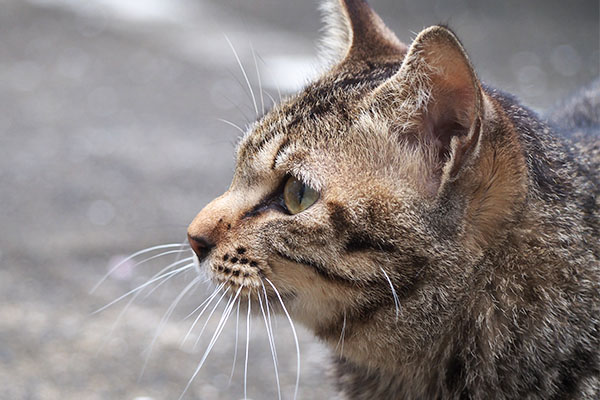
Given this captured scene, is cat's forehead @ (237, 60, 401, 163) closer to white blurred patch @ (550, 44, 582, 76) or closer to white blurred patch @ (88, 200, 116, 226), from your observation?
white blurred patch @ (88, 200, 116, 226)

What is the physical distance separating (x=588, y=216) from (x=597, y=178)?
0.20 meters

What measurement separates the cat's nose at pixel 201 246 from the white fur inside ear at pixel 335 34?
0.81 metres

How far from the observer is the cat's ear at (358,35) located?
218 cm

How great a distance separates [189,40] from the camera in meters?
6.61

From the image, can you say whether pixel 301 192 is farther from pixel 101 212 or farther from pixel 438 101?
pixel 101 212

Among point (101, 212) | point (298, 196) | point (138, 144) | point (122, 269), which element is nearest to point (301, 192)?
point (298, 196)

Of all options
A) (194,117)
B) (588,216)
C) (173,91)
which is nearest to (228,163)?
(194,117)

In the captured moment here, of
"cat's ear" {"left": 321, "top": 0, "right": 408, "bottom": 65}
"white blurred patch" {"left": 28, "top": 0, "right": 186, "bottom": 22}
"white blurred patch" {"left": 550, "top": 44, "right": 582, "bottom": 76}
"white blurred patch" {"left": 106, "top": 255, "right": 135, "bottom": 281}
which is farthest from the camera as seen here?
"white blurred patch" {"left": 28, "top": 0, "right": 186, "bottom": 22}

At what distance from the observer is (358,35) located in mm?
2189

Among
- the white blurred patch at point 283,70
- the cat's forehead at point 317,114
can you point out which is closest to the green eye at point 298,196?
the cat's forehead at point 317,114

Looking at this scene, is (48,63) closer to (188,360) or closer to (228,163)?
(228,163)

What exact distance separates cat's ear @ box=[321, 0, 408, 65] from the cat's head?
0.36 metres

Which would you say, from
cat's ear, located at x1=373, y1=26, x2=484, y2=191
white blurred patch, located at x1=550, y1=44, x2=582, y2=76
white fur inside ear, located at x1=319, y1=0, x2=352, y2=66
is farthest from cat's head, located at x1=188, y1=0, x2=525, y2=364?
white blurred patch, located at x1=550, y1=44, x2=582, y2=76

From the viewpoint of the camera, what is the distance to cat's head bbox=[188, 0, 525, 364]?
162cm
